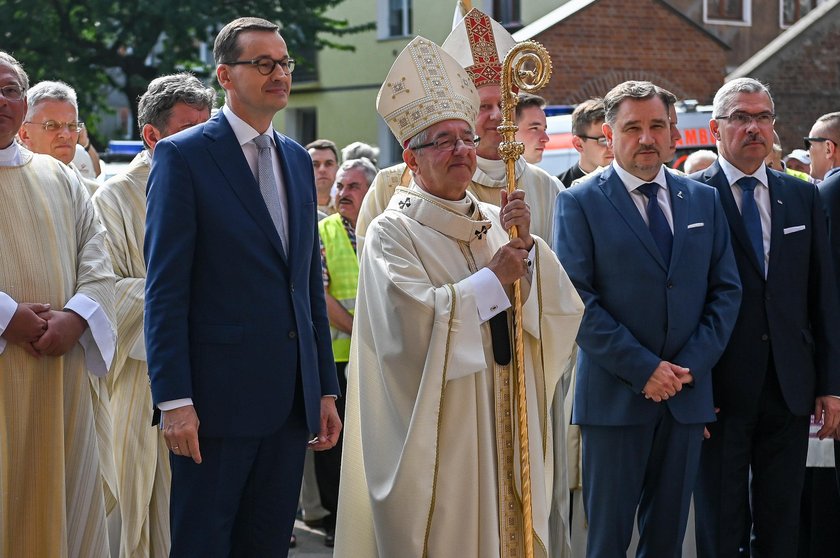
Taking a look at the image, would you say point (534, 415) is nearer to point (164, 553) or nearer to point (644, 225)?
point (644, 225)

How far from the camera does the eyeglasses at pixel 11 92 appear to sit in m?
4.68

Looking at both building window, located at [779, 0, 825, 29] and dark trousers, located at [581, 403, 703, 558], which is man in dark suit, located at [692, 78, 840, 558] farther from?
building window, located at [779, 0, 825, 29]

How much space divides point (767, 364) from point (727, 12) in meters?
19.6

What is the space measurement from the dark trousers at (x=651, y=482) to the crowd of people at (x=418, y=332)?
1 centimetres

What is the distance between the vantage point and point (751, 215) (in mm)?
5680

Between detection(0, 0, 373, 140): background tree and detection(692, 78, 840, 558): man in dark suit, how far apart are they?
1769 centimetres

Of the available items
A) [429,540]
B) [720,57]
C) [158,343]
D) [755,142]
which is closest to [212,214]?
[158,343]

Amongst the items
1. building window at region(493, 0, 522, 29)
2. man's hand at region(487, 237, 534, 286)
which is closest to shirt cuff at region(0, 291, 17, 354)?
man's hand at region(487, 237, 534, 286)

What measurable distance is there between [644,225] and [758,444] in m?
1.19

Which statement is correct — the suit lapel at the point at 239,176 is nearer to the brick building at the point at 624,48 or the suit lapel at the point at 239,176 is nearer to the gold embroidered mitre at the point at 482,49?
the gold embroidered mitre at the point at 482,49

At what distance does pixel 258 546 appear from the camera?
435 cm

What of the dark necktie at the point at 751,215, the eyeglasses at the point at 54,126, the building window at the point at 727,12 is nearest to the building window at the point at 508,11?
the building window at the point at 727,12

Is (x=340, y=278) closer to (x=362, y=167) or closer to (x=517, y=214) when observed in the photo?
(x=362, y=167)

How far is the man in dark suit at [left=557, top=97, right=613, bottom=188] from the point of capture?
7.39 metres
